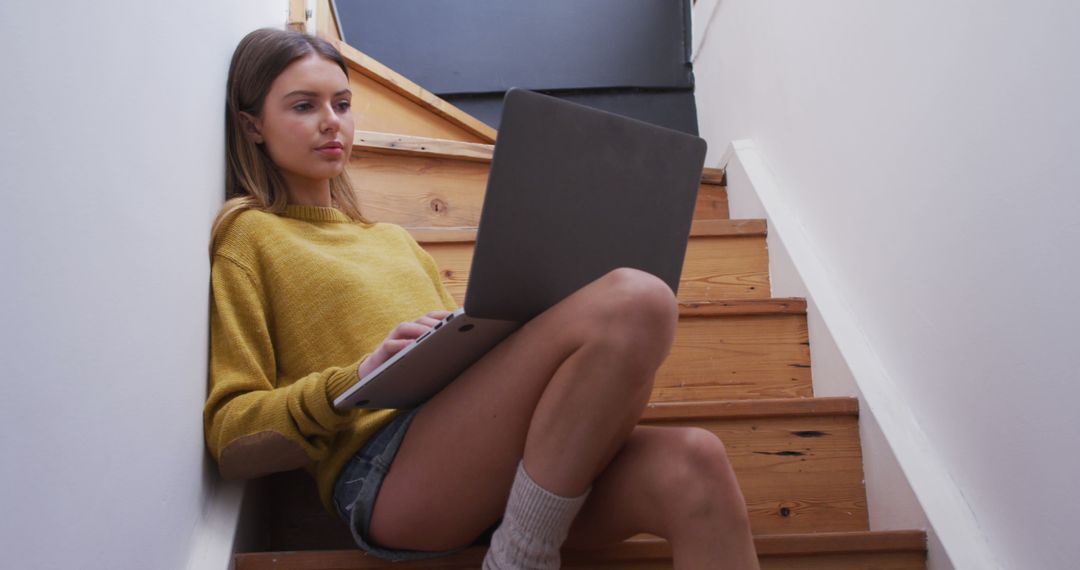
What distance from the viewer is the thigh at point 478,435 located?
2.90 feet

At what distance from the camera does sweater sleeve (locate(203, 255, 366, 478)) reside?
0.96 metres

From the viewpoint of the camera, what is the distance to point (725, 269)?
1.75 metres

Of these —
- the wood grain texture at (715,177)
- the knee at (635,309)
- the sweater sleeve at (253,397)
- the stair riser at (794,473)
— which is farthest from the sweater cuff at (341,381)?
the wood grain texture at (715,177)

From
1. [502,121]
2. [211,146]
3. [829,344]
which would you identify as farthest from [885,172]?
[211,146]

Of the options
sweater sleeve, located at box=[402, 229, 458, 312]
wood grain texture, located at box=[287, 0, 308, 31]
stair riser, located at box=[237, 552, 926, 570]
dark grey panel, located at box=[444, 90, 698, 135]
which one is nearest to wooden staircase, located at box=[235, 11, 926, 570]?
stair riser, located at box=[237, 552, 926, 570]

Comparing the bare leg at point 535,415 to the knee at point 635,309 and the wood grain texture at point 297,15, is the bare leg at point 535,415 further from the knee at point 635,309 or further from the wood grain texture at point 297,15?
the wood grain texture at point 297,15

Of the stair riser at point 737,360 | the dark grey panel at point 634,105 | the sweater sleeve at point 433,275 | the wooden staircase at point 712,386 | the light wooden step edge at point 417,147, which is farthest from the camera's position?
the dark grey panel at point 634,105

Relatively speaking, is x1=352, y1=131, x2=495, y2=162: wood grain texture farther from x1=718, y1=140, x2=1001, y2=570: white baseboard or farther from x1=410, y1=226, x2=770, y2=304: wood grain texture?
x1=718, y1=140, x2=1001, y2=570: white baseboard

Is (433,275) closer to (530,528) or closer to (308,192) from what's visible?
(308,192)

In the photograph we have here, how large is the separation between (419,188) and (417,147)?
78mm

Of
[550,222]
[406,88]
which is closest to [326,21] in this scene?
[406,88]

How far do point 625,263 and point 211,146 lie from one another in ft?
1.76

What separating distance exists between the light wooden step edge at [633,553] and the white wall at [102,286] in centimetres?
11

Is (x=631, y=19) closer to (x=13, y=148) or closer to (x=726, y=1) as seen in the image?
(x=726, y=1)
